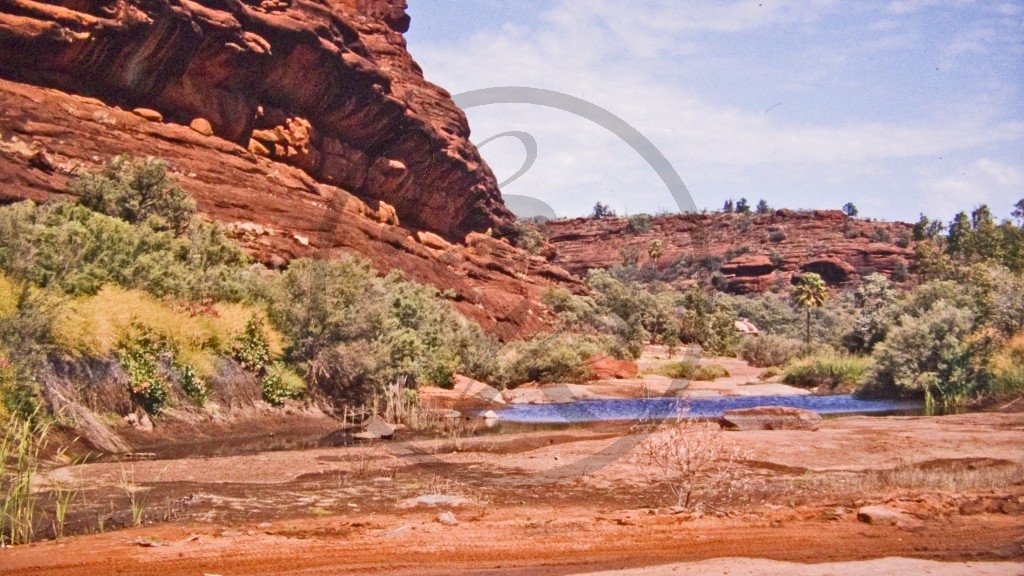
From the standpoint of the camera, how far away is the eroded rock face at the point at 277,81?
3259 centimetres

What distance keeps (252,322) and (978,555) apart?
17.1m

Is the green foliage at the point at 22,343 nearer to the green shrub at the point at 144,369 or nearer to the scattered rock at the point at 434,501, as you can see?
the green shrub at the point at 144,369

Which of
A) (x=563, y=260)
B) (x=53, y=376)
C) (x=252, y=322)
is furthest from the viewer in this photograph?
(x=563, y=260)

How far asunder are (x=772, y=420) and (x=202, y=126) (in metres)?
30.3

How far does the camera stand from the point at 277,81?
42250mm

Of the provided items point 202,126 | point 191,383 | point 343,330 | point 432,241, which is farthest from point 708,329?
point 191,383

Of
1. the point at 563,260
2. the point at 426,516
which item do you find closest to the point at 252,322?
the point at 426,516

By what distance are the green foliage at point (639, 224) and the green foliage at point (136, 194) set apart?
365ft

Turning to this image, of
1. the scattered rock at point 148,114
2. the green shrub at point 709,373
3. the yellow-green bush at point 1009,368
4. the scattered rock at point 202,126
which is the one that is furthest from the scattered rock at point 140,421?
the green shrub at point 709,373

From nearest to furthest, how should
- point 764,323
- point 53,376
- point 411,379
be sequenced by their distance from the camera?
1. point 53,376
2. point 411,379
3. point 764,323

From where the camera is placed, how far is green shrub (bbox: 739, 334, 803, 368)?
54.8 metres

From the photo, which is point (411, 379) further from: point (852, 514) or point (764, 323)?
point (764, 323)

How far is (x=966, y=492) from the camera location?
10.1m

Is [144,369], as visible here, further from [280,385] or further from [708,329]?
[708,329]
